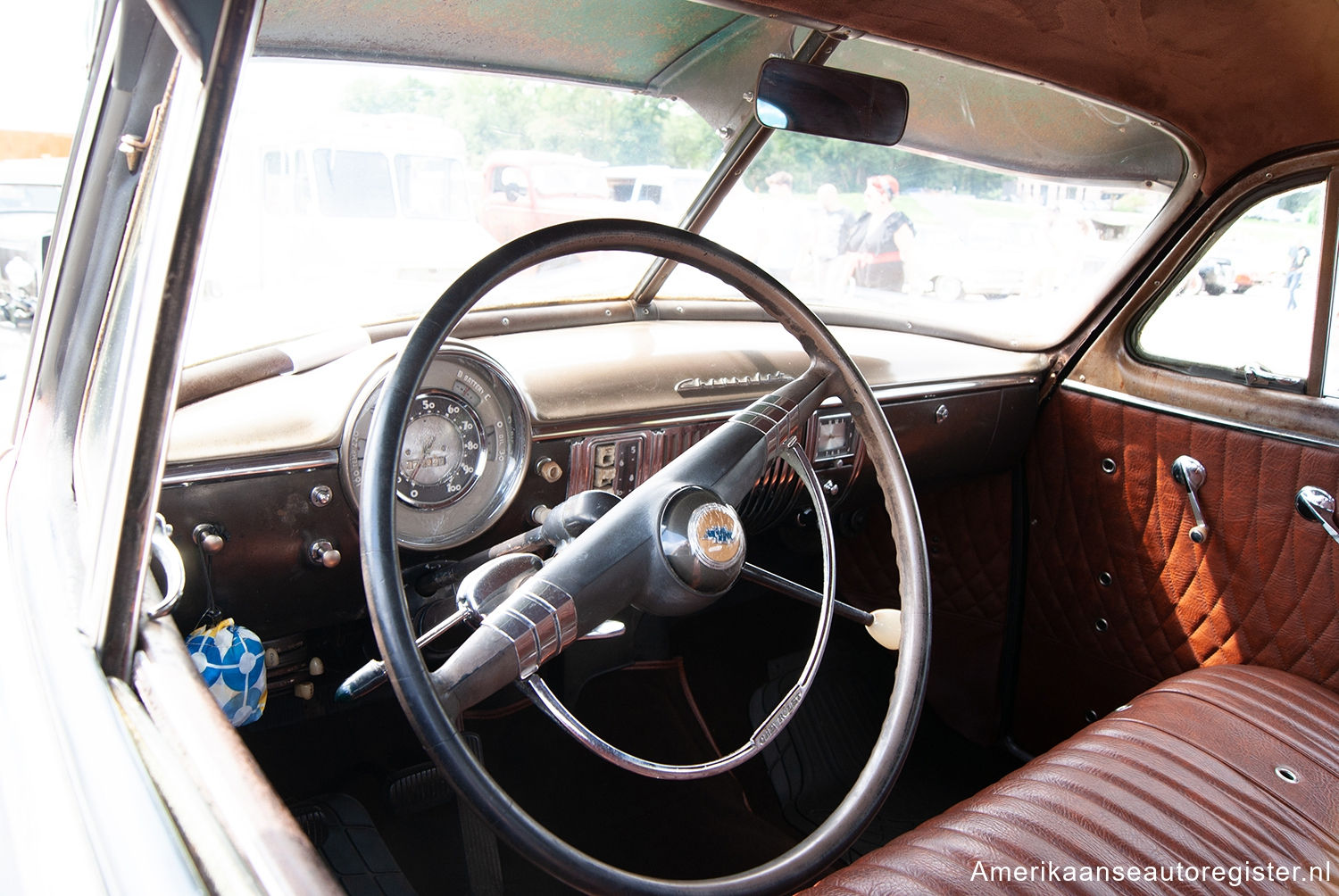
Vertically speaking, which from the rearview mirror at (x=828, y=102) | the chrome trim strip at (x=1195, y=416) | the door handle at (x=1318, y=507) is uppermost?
the rearview mirror at (x=828, y=102)

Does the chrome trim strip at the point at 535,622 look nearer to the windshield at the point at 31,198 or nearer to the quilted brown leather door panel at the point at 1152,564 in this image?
the windshield at the point at 31,198

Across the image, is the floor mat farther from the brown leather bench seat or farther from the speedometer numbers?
the brown leather bench seat

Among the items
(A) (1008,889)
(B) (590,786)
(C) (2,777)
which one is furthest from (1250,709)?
(C) (2,777)

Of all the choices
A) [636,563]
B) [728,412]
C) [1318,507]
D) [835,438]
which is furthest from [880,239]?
[636,563]

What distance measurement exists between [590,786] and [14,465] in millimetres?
1350

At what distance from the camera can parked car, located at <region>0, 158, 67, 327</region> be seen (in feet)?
4.34

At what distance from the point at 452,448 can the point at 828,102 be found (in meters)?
0.93

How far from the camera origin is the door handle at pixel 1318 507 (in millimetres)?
1979

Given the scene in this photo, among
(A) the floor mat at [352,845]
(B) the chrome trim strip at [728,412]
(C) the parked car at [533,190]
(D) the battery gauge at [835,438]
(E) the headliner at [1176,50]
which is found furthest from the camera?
(D) the battery gauge at [835,438]

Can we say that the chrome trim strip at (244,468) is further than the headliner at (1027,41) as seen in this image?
No

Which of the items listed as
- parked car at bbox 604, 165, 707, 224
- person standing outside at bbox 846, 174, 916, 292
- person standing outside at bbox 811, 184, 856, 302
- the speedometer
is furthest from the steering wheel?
person standing outside at bbox 846, 174, 916, 292

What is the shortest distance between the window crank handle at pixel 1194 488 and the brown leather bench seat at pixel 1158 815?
483 millimetres

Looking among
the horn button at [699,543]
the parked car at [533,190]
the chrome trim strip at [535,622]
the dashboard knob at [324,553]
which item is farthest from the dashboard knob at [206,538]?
the parked car at [533,190]

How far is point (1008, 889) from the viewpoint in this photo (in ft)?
→ 4.09
